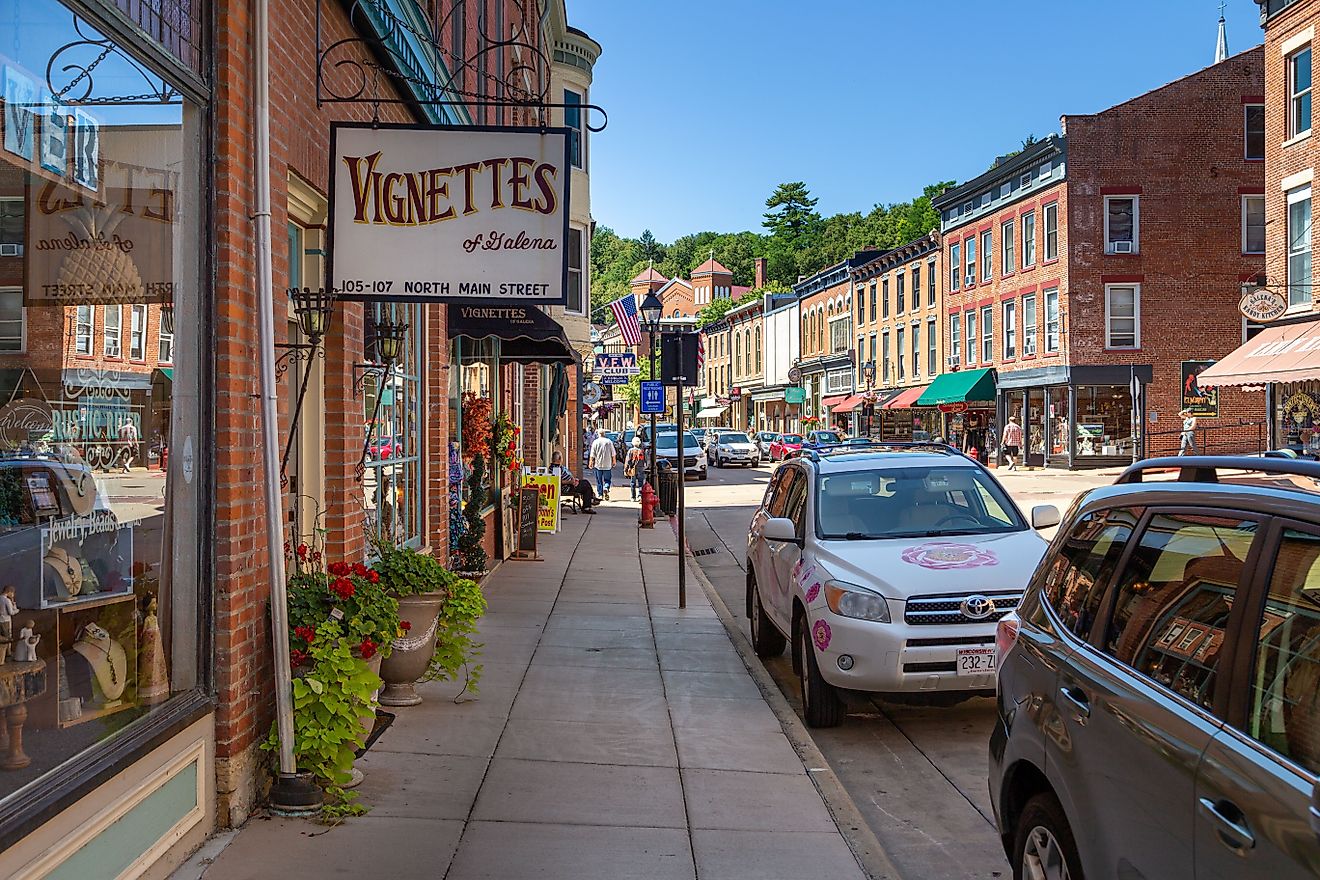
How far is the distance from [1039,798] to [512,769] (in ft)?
10.5

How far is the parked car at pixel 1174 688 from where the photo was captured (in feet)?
8.55

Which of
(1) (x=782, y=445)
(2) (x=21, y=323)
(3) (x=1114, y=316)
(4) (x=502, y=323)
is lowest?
(1) (x=782, y=445)

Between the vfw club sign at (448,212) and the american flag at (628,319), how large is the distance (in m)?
23.9

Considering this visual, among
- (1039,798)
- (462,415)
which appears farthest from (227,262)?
(462,415)

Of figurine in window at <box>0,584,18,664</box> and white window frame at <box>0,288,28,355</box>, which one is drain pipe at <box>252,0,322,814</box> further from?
figurine in window at <box>0,584,18,664</box>

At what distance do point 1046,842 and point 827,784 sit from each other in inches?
108

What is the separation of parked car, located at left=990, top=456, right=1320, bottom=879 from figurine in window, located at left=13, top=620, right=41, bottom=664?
3242 millimetres

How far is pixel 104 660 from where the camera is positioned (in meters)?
4.33

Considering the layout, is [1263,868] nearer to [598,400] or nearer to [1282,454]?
[1282,454]

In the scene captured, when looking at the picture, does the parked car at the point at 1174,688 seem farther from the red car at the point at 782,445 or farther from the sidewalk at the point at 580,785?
the red car at the point at 782,445

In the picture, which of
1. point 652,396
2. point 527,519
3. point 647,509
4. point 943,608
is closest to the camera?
point 943,608

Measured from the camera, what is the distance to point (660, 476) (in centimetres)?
2708

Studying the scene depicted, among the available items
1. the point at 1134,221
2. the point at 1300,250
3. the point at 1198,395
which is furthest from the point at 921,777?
the point at 1134,221

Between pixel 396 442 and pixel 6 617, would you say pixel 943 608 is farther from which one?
pixel 6 617
